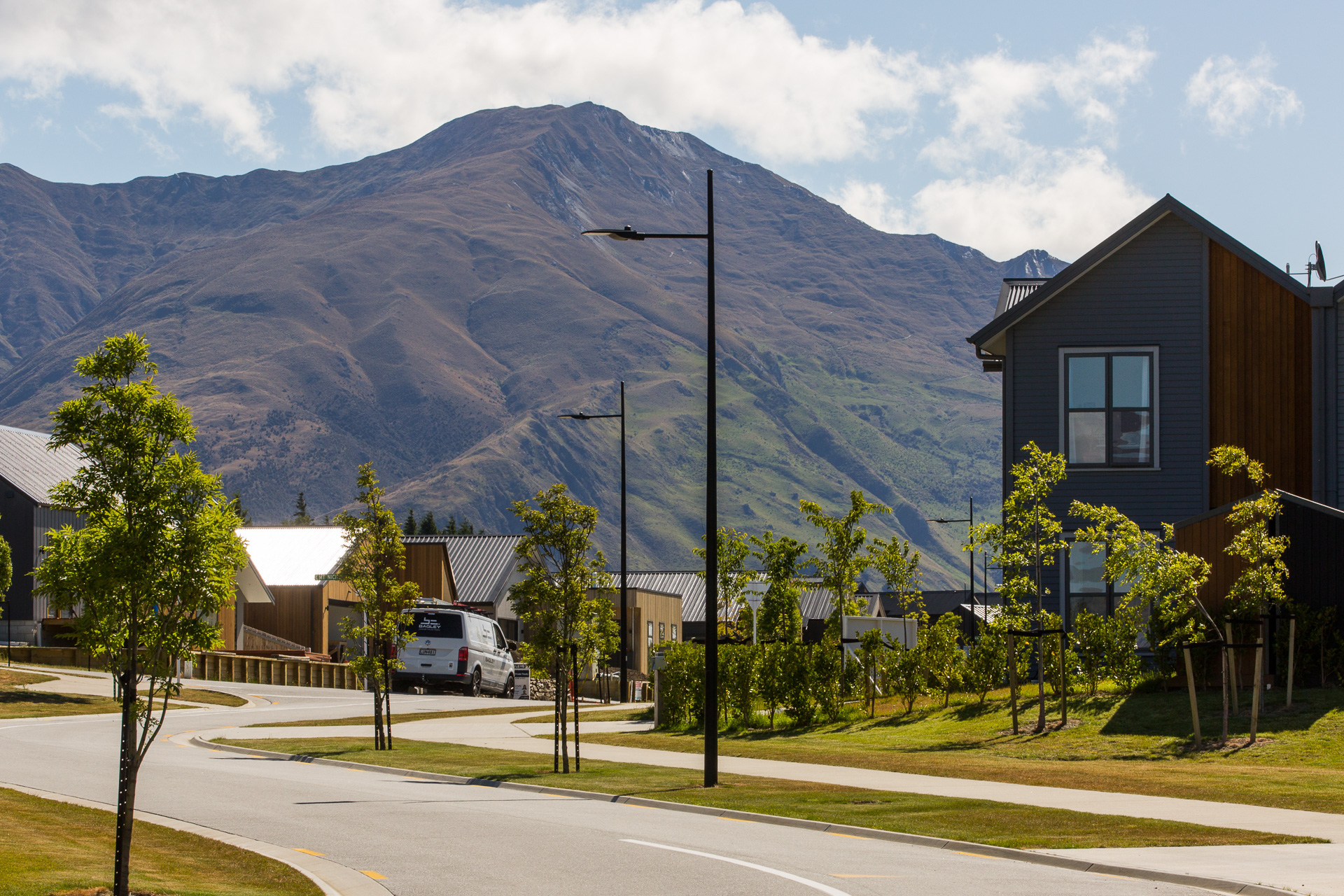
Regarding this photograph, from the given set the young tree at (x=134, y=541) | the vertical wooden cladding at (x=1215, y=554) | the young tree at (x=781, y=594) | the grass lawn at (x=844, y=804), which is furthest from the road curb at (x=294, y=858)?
the young tree at (x=781, y=594)

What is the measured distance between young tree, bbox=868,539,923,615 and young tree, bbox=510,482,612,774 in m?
11.8

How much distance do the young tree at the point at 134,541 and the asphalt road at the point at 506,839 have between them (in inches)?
103

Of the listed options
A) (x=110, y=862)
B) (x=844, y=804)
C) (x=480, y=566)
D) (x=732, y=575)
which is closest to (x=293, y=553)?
(x=480, y=566)

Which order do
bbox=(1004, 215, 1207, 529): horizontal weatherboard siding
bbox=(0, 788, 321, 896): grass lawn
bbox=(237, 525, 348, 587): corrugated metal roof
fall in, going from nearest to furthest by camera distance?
bbox=(0, 788, 321, 896): grass lawn, bbox=(1004, 215, 1207, 529): horizontal weatherboard siding, bbox=(237, 525, 348, 587): corrugated metal roof

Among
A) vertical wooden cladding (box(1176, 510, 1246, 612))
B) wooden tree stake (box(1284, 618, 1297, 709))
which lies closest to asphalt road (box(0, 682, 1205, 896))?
wooden tree stake (box(1284, 618, 1297, 709))

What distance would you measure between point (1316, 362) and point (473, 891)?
2246cm

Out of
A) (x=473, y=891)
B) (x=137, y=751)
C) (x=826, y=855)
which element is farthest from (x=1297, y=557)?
(x=137, y=751)

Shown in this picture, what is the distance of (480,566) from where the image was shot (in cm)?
7062

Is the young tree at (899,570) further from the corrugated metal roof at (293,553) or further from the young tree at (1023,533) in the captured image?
the corrugated metal roof at (293,553)

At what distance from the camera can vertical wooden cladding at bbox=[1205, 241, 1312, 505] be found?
1101 inches

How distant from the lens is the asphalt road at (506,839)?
11.0 m

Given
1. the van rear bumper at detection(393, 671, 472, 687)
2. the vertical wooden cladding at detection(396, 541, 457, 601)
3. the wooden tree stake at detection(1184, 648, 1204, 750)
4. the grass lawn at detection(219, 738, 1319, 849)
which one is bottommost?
the van rear bumper at detection(393, 671, 472, 687)

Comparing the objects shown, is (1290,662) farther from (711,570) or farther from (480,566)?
(480,566)

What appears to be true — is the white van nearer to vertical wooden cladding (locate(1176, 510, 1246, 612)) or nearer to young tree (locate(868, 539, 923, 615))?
young tree (locate(868, 539, 923, 615))
